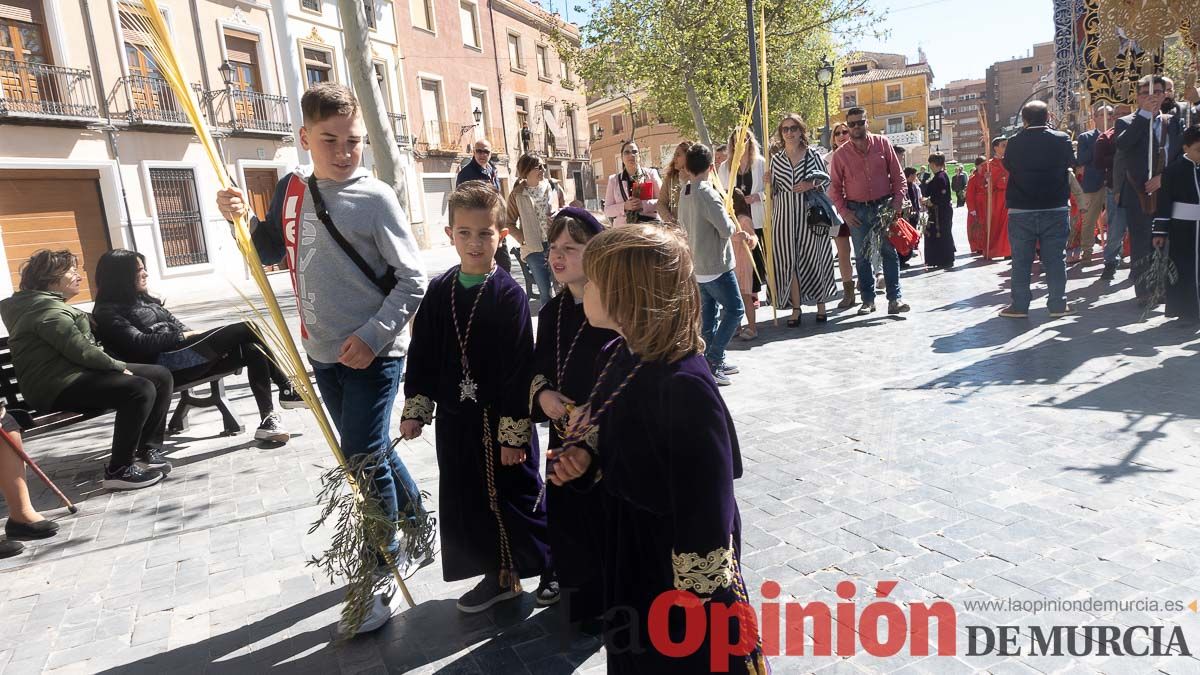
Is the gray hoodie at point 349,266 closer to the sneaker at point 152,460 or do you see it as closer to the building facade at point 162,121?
the sneaker at point 152,460

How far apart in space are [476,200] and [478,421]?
85cm

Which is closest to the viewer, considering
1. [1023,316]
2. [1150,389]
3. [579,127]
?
[1150,389]

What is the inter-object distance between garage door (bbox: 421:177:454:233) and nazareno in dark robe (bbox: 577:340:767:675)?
28944mm

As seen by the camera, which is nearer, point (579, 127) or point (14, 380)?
point (14, 380)

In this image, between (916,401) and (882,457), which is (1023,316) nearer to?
(916,401)

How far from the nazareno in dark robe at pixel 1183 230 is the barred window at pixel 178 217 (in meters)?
20.8

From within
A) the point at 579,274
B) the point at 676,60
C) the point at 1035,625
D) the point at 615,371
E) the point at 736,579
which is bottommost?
the point at 1035,625

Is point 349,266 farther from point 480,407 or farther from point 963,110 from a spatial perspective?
point 963,110

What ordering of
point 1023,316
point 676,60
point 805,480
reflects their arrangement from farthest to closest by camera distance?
1. point 676,60
2. point 1023,316
3. point 805,480

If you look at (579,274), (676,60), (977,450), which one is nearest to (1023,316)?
(977,450)

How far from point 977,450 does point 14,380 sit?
20.6 ft

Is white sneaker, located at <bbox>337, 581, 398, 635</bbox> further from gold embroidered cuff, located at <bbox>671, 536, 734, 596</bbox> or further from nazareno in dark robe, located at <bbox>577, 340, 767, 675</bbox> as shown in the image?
gold embroidered cuff, located at <bbox>671, 536, 734, 596</bbox>

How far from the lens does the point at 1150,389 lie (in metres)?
4.94

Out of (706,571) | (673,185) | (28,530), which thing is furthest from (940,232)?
(28,530)
